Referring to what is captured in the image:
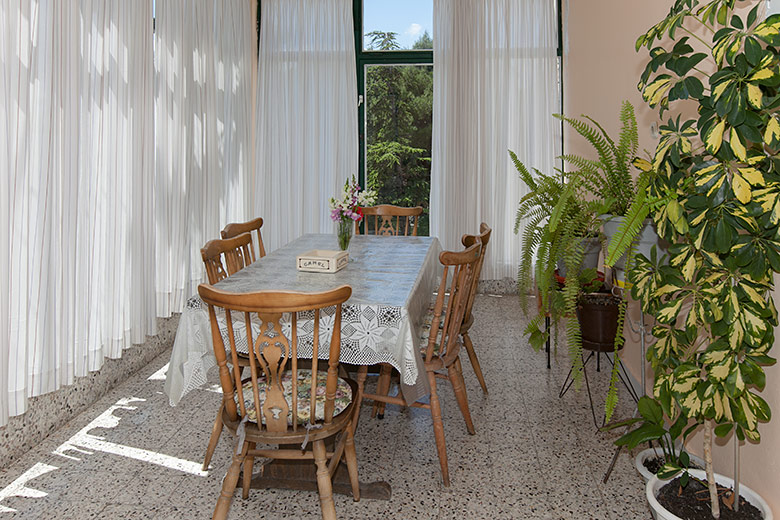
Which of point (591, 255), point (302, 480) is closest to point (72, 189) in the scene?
point (302, 480)

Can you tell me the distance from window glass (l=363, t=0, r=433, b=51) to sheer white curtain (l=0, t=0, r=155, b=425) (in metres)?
2.74

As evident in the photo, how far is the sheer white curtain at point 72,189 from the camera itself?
2.73m

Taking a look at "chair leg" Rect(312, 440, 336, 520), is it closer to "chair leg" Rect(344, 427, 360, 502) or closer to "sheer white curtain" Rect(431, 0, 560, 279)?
"chair leg" Rect(344, 427, 360, 502)

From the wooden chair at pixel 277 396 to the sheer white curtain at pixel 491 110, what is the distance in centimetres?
395

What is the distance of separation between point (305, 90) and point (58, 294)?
3.69 metres

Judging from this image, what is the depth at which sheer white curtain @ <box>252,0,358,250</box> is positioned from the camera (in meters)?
6.08

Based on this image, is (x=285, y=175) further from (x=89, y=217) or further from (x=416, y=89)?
(x=89, y=217)

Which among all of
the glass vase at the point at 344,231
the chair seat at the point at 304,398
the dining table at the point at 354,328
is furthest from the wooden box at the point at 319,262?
the chair seat at the point at 304,398

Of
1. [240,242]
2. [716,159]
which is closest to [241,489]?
[240,242]

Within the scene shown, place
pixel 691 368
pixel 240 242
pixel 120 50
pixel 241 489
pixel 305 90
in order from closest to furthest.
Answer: pixel 691 368 < pixel 241 489 < pixel 240 242 < pixel 120 50 < pixel 305 90

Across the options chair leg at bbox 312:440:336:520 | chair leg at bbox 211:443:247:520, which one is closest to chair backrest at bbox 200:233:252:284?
chair leg at bbox 211:443:247:520

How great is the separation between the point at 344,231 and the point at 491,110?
3134 millimetres

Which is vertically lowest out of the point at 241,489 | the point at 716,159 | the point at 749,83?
the point at 241,489

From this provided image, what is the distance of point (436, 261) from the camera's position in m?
3.84
